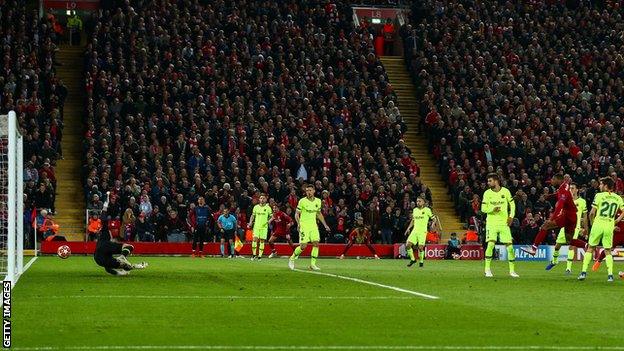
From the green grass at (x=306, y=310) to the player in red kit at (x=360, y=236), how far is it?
1455 centimetres

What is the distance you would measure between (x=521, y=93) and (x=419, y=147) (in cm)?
507

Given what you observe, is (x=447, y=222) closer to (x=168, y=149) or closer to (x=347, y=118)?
(x=347, y=118)

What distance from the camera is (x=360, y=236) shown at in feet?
144

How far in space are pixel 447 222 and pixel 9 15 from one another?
19295mm

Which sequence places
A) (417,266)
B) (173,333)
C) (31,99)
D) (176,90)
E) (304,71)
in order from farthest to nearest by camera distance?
1. (304,71)
2. (176,90)
3. (31,99)
4. (417,266)
5. (173,333)

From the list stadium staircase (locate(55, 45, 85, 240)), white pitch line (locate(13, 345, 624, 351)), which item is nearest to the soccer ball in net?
stadium staircase (locate(55, 45, 85, 240))

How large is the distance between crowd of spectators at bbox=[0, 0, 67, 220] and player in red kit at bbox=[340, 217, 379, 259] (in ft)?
33.9

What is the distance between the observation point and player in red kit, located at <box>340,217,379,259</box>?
139 feet

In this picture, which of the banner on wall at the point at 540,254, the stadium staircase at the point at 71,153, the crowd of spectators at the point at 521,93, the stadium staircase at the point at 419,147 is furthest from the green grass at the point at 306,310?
the crowd of spectators at the point at 521,93

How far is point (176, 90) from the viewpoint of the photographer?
46.9m

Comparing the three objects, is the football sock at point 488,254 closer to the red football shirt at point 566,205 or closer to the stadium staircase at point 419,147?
the red football shirt at point 566,205

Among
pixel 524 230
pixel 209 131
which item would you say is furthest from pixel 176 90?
pixel 524 230

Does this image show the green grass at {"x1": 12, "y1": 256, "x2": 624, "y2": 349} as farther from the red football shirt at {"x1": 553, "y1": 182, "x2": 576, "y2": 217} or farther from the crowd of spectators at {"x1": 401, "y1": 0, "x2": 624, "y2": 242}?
the crowd of spectators at {"x1": 401, "y1": 0, "x2": 624, "y2": 242}

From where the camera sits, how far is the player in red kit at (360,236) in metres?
42.5
